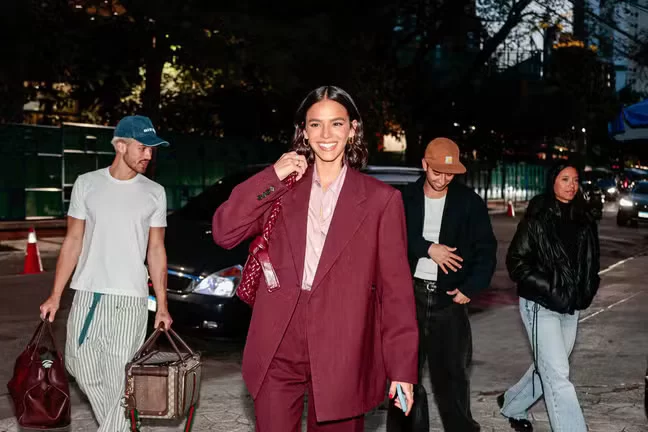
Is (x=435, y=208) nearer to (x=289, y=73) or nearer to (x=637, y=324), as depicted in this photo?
(x=637, y=324)

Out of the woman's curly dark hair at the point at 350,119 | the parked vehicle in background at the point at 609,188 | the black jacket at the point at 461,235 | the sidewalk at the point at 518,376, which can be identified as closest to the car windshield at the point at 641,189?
the sidewalk at the point at 518,376

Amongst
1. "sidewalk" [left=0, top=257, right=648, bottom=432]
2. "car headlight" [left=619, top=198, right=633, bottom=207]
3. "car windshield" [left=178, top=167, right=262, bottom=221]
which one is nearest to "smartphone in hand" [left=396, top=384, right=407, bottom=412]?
"sidewalk" [left=0, top=257, right=648, bottom=432]

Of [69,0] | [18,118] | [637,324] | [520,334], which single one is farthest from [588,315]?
[18,118]

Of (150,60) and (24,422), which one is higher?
(150,60)

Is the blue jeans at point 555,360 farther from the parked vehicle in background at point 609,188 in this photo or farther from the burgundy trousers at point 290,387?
the parked vehicle in background at point 609,188

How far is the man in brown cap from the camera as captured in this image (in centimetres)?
501

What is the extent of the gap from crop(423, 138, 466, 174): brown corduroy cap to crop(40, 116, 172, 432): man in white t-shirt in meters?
1.57

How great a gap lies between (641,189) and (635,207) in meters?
1.32

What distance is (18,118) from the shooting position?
2273cm

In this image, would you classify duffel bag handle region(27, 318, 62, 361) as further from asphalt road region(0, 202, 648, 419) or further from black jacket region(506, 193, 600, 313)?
black jacket region(506, 193, 600, 313)

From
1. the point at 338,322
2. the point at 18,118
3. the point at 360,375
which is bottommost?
the point at 360,375

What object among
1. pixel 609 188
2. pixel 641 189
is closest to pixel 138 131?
pixel 641 189

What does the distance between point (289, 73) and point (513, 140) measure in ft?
70.0

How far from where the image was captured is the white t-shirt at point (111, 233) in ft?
14.4
